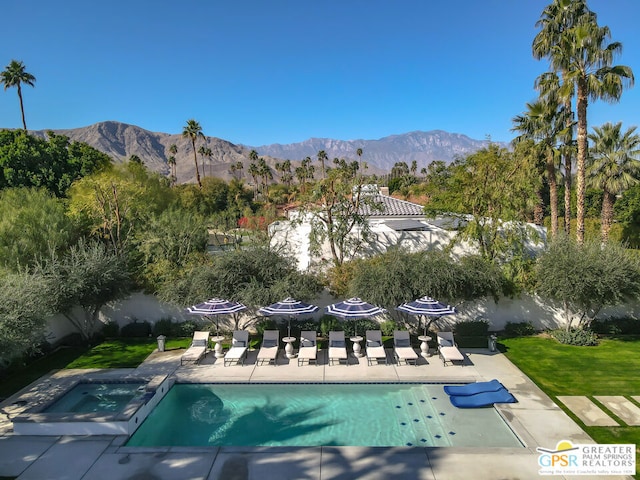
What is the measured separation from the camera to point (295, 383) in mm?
14938

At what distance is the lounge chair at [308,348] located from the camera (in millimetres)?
16359

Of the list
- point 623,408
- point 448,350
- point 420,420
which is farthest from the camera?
point 448,350

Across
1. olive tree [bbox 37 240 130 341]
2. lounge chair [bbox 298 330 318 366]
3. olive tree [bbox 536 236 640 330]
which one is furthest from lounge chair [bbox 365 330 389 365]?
olive tree [bbox 37 240 130 341]

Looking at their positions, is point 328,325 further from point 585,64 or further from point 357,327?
point 585,64

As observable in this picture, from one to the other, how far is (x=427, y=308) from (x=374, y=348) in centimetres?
262

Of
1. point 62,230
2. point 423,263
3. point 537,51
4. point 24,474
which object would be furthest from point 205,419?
point 537,51

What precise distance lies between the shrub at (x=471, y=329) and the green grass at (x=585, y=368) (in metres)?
0.98

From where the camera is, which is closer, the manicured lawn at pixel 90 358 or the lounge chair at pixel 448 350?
the manicured lawn at pixel 90 358

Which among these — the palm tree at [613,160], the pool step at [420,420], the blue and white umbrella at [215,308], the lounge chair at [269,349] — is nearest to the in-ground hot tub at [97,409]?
the blue and white umbrella at [215,308]

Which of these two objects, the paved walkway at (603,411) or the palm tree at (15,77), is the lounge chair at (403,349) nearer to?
the paved walkway at (603,411)

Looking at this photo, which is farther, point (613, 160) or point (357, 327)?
point (613, 160)

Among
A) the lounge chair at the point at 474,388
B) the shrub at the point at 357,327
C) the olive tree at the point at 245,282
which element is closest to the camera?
the lounge chair at the point at 474,388

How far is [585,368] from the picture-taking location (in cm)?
1570

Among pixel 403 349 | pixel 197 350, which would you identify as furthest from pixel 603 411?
pixel 197 350
